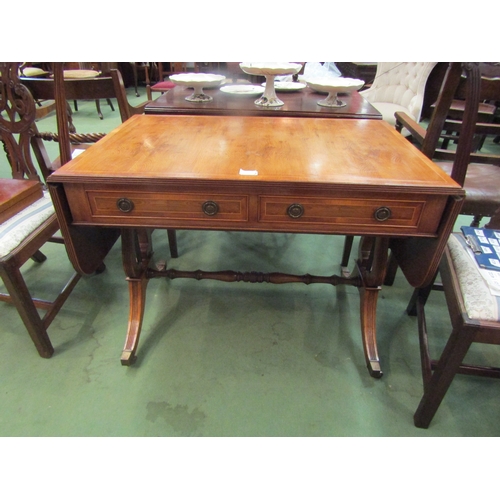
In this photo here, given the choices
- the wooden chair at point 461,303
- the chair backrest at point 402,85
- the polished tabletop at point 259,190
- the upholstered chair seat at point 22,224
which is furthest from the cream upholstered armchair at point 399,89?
the upholstered chair seat at point 22,224

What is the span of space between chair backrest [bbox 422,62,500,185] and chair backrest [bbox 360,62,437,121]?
1324 millimetres

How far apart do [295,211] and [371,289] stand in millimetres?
670

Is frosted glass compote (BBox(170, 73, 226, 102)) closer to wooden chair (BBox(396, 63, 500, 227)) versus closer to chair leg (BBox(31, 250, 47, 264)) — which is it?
wooden chair (BBox(396, 63, 500, 227))

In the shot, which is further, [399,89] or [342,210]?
[399,89]

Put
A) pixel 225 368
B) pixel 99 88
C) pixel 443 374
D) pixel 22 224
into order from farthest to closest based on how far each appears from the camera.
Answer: pixel 99 88 → pixel 225 368 → pixel 22 224 → pixel 443 374

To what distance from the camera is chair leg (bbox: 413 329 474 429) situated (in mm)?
928

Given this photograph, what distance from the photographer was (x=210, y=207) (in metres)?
0.92

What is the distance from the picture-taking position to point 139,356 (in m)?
1.39

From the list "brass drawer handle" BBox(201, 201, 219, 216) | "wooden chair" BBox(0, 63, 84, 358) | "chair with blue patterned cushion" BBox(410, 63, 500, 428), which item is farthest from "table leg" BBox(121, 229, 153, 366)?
"chair with blue patterned cushion" BBox(410, 63, 500, 428)

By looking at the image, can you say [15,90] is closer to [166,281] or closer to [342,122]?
[166,281]

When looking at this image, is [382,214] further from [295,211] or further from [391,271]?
[391,271]

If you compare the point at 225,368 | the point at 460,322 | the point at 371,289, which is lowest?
the point at 225,368

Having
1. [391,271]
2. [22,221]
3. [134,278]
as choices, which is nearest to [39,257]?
[22,221]

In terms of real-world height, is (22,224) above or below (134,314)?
above
